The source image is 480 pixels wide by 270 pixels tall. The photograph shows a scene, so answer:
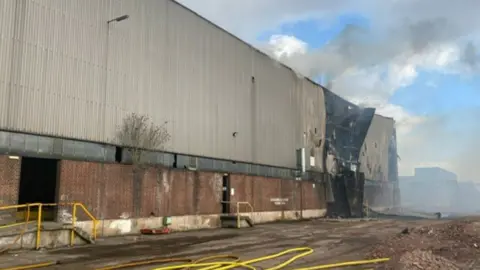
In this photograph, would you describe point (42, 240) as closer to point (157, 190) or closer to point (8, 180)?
point (8, 180)

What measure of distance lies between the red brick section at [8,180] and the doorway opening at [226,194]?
49.4 feet

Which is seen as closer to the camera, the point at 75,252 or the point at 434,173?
the point at 75,252

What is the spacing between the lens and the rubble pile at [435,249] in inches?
419

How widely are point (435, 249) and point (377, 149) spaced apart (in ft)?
210

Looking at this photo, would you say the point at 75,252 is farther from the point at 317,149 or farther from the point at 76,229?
the point at 317,149

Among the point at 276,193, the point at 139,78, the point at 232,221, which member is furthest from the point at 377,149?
the point at 139,78

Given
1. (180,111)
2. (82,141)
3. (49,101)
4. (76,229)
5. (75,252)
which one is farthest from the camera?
(180,111)

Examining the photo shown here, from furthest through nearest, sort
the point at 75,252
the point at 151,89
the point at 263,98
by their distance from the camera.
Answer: the point at 263,98 → the point at 151,89 → the point at 75,252

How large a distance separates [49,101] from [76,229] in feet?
20.7

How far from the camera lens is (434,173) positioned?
18875 centimetres

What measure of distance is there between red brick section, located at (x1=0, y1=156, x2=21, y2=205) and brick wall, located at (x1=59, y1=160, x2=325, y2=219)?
6.63ft

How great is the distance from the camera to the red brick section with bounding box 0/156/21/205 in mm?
17672

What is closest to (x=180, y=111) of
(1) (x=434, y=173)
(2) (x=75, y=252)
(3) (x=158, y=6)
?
(3) (x=158, y=6)

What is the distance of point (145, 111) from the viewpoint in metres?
25.5
